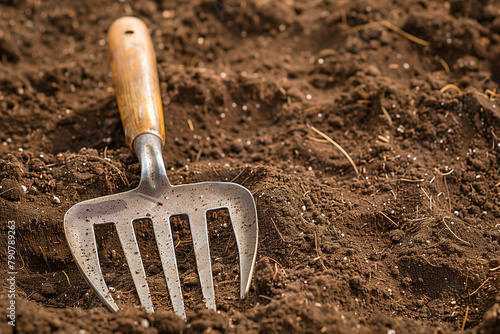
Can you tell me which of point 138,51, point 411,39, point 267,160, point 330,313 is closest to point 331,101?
point 267,160

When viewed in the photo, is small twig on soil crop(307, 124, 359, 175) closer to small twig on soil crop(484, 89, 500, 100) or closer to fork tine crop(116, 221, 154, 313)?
small twig on soil crop(484, 89, 500, 100)

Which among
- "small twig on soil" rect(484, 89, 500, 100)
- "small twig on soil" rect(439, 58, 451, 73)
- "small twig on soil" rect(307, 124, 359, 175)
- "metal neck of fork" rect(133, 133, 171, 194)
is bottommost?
"small twig on soil" rect(307, 124, 359, 175)

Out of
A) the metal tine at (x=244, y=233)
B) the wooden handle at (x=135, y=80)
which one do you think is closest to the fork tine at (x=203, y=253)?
the metal tine at (x=244, y=233)

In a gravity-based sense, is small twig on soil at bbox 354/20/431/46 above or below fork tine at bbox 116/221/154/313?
above

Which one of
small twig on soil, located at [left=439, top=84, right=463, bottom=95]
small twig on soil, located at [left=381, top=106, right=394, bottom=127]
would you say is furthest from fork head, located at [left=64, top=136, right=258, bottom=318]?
small twig on soil, located at [left=439, top=84, right=463, bottom=95]

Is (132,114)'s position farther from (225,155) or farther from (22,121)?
(22,121)

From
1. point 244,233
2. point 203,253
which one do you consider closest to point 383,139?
point 244,233

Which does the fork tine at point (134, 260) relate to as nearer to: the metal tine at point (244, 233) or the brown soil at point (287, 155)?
the brown soil at point (287, 155)

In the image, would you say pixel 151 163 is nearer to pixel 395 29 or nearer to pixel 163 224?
pixel 163 224
